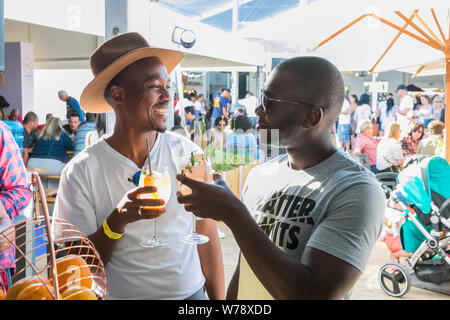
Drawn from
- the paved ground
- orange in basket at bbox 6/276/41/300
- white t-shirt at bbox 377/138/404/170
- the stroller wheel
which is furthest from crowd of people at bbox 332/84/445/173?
orange in basket at bbox 6/276/41/300

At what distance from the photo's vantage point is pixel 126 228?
4.70ft

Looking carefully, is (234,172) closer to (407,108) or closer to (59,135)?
(59,135)

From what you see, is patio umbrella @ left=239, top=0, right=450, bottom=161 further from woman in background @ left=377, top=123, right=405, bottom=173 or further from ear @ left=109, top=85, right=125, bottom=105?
ear @ left=109, top=85, right=125, bottom=105

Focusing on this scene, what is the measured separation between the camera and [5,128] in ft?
5.53

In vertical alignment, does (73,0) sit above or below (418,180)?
above

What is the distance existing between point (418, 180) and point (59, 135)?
4224 mm

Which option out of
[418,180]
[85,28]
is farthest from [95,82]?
[85,28]

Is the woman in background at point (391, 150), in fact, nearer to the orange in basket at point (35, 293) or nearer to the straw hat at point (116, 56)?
the straw hat at point (116, 56)

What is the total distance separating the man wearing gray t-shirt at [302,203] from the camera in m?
0.95

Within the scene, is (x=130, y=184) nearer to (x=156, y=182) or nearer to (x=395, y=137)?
(x=156, y=182)

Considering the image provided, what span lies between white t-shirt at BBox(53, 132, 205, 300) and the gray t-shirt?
1.22 feet

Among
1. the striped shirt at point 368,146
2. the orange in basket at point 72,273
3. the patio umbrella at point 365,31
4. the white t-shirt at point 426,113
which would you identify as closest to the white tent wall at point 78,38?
the patio umbrella at point 365,31

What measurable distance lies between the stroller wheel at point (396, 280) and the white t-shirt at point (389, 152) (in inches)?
94.9

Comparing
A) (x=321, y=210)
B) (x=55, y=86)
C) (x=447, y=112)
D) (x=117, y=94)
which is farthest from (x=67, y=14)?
(x=55, y=86)
